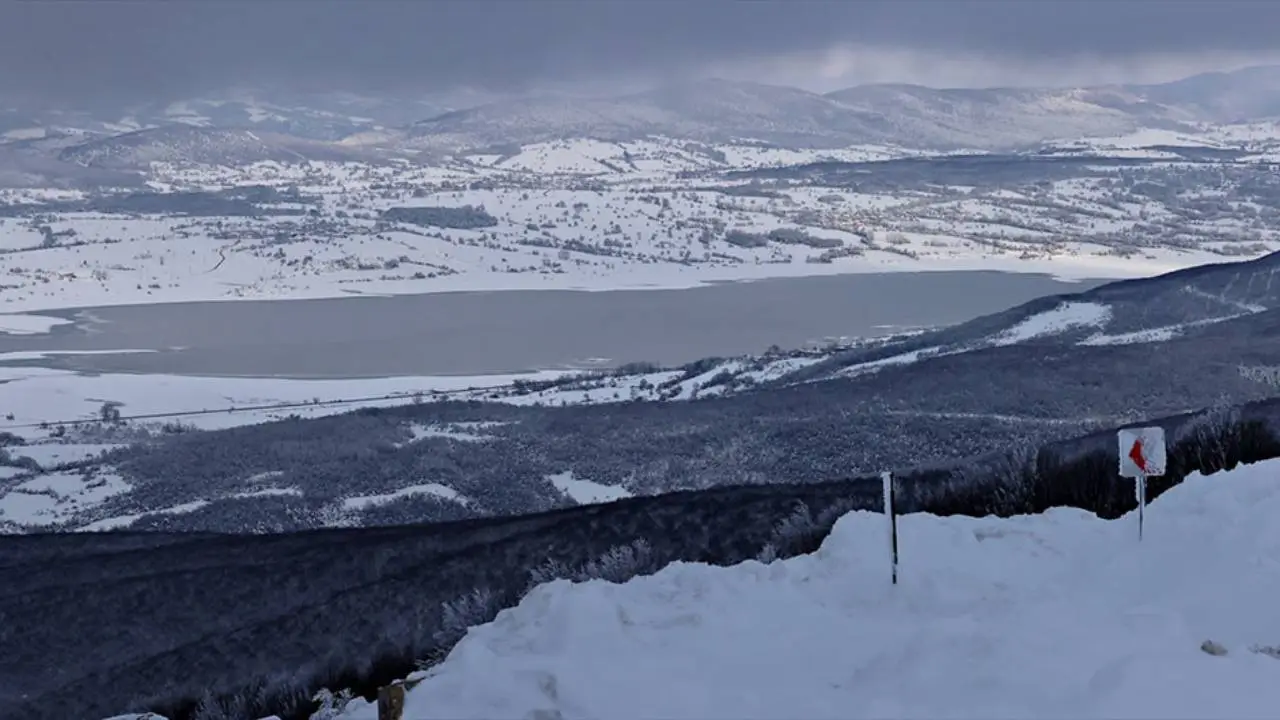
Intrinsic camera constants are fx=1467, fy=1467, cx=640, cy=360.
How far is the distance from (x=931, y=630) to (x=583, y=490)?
14611 millimetres

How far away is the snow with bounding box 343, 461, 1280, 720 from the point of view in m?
5.23

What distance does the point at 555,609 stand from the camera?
23.0ft

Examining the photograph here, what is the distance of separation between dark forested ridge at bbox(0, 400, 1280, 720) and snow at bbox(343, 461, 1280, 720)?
3.86 ft

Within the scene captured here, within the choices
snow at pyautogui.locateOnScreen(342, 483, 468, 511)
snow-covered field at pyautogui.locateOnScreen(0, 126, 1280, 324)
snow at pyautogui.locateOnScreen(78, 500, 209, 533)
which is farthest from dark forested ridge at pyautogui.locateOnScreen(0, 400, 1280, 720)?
snow-covered field at pyautogui.locateOnScreen(0, 126, 1280, 324)

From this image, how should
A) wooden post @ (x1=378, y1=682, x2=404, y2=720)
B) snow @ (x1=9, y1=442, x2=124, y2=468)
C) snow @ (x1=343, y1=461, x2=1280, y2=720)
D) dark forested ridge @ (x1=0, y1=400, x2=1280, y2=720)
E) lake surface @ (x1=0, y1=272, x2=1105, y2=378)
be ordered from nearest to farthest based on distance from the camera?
snow @ (x1=343, y1=461, x2=1280, y2=720)
wooden post @ (x1=378, y1=682, x2=404, y2=720)
dark forested ridge @ (x1=0, y1=400, x2=1280, y2=720)
snow @ (x1=9, y1=442, x2=124, y2=468)
lake surface @ (x1=0, y1=272, x2=1105, y2=378)

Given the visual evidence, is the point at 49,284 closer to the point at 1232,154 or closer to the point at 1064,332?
the point at 1064,332

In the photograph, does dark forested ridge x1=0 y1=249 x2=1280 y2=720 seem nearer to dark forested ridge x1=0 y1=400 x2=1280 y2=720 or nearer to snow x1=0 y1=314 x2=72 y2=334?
dark forested ridge x1=0 y1=400 x2=1280 y2=720

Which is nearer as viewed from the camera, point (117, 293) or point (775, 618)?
point (775, 618)

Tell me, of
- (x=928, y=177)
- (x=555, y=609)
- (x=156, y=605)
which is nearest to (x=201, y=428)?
(x=156, y=605)

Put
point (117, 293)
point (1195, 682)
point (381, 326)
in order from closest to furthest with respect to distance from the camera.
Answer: point (1195, 682) → point (381, 326) → point (117, 293)

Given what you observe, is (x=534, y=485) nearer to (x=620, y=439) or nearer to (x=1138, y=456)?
(x=620, y=439)

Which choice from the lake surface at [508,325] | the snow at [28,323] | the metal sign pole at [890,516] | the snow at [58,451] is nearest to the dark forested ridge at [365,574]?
the metal sign pole at [890,516]

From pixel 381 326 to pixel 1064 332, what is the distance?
25.7m

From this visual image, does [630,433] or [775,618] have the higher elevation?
[775,618]
